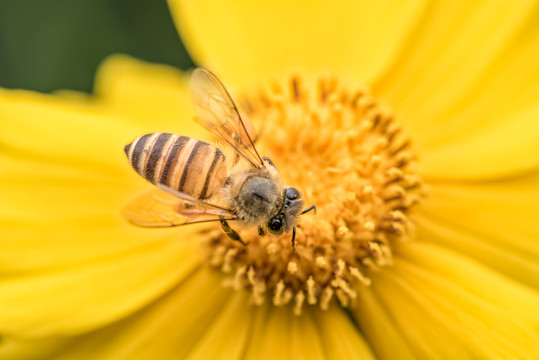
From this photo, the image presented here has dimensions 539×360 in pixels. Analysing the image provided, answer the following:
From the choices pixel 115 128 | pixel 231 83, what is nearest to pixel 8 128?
pixel 115 128

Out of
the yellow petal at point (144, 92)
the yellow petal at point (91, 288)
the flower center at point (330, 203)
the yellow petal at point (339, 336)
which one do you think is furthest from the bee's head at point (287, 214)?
the yellow petal at point (144, 92)

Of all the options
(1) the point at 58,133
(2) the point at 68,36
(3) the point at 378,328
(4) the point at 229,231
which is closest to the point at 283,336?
(3) the point at 378,328

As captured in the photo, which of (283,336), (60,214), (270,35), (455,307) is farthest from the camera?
(270,35)

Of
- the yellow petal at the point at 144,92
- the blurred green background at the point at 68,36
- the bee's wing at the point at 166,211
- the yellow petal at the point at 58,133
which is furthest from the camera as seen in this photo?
the blurred green background at the point at 68,36

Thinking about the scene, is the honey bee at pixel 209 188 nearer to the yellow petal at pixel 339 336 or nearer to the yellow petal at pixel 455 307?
the yellow petal at pixel 339 336

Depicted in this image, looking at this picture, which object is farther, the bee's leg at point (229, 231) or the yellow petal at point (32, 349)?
the yellow petal at point (32, 349)

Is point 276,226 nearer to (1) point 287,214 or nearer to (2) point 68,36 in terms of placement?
(1) point 287,214

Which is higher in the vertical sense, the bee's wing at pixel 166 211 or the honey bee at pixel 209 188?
the honey bee at pixel 209 188

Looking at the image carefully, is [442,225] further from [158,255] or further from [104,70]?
[104,70]
